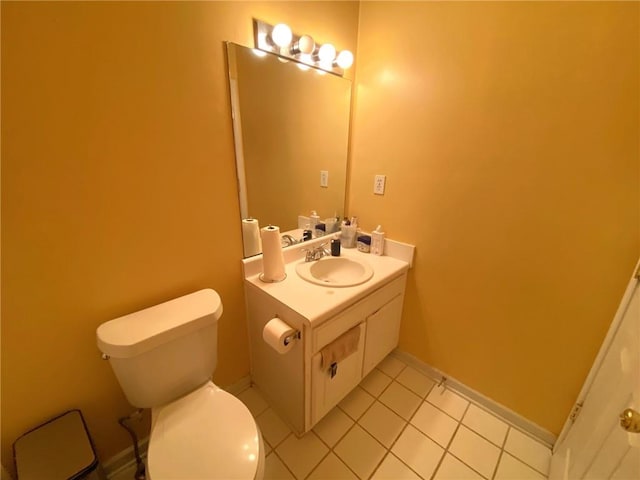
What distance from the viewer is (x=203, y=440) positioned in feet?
2.92

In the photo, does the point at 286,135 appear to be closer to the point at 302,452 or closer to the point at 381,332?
the point at 381,332

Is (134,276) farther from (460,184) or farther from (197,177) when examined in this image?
(460,184)

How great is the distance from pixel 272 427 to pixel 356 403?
48cm

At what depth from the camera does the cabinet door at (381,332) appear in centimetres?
142

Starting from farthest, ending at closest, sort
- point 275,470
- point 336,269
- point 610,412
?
point 336,269, point 275,470, point 610,412

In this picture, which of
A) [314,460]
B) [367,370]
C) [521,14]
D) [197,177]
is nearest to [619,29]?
[521,14]

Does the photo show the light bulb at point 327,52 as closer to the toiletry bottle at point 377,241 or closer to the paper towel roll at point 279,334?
the toiletry bottle at point 377,241

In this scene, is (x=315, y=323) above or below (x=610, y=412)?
above

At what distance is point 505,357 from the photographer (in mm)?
1362

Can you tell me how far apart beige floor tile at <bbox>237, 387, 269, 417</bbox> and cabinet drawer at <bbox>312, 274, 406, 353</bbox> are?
26.6 inches

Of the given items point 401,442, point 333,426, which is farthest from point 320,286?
point 401,442

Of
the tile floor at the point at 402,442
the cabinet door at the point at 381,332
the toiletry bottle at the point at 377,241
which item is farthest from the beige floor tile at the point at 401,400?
the toiletry bottle at the point at 377,241

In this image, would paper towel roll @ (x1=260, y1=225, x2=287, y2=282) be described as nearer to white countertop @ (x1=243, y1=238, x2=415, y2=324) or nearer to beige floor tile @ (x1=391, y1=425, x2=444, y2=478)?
white countertop @ (x1=243, y1=238, x2=415, y2=324)

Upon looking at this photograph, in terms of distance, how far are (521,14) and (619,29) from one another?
0.31 metres
